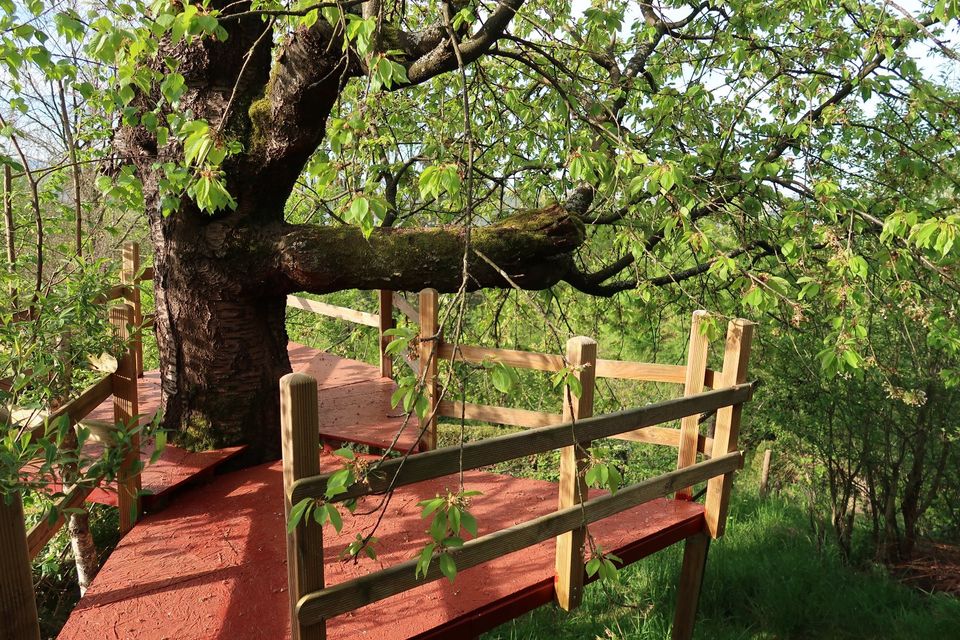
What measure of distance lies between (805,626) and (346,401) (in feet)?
16.3

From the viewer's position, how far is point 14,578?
74.7 inches

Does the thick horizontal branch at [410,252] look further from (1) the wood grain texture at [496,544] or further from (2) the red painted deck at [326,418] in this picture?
(1) the wood grain texture at [496,544]

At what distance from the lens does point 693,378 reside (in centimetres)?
391

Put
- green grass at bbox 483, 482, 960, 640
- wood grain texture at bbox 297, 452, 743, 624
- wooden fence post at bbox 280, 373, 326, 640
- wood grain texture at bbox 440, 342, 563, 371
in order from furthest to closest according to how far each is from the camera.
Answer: green grass at bbox 483, 482, 960, 640, wood grain texture at bbox 440, 342, 563, 371, wood grain texture at bbox 297, 452, 743, 624, wooden fence post at bbox 280, 373, 326, 640

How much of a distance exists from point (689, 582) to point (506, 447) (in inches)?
104

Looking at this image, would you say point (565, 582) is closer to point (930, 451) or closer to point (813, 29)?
point (813, 29)

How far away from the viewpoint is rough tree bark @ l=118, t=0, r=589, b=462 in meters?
4.26

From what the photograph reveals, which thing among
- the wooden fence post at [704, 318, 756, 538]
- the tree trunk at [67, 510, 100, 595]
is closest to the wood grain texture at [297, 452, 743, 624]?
the wooden fence post at [704, 318, 756, 538]

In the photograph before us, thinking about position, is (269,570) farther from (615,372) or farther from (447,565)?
(615,372)

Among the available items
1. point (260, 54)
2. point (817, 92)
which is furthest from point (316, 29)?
point (817, 92)

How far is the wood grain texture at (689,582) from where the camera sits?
14.0 feet

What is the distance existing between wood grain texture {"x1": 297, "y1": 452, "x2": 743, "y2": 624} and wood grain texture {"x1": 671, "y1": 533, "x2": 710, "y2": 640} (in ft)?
2.18

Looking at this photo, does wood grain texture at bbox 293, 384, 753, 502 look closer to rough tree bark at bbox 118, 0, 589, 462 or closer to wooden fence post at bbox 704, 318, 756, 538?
wooden fence post at bbox 704, 318, 756, 538

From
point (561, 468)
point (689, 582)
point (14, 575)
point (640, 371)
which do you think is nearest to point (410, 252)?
point (640, 371)
